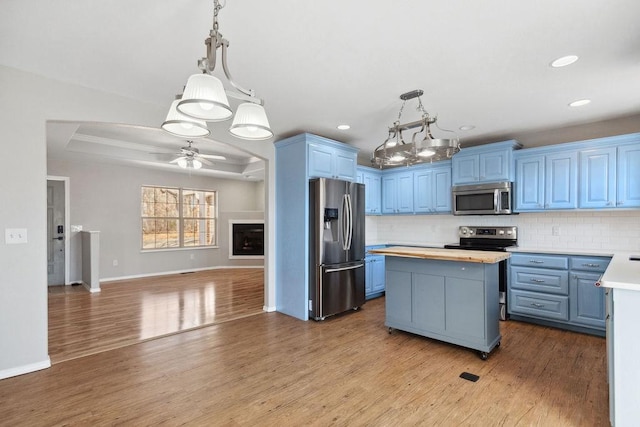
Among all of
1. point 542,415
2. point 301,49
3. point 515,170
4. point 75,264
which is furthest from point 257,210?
point 542,415

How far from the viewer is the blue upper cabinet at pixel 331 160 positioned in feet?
14.1

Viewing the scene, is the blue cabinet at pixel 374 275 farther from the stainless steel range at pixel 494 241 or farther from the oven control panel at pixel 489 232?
the oven control panel at pixel 489 232

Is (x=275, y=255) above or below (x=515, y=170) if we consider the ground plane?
below

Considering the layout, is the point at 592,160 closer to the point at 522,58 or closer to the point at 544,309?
the point at 544,309

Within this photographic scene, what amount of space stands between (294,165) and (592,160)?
11.8 ft

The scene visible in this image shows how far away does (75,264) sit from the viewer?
651cm

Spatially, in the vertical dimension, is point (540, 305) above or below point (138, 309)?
above

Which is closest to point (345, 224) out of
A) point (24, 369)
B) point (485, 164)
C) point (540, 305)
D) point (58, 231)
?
point (485, 164)

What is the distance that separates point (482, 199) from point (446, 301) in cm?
202

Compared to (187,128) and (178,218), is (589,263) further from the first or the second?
(178,218)

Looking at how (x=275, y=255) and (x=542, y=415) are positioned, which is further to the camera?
(x=275, y=255)

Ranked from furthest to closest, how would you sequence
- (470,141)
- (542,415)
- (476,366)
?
1. (470,141)
2. (476,366)
3. (542,415)

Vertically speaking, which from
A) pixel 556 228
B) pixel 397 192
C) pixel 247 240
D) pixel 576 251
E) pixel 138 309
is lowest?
pixel 138 309

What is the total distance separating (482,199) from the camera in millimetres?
4578
